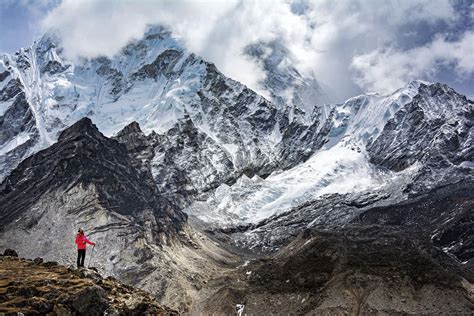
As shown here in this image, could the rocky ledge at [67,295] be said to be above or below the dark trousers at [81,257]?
below

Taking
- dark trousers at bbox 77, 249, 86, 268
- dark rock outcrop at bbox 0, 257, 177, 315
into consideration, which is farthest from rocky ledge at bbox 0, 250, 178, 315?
dark trousers at bbox 77, 249, 86, 268

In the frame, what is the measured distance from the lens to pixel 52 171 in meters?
198

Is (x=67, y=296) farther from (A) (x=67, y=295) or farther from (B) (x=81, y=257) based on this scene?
(B) (x=81, y=257)

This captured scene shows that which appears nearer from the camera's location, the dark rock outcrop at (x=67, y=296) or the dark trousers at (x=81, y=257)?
the dark rock outcrop at (x=67, y=296)

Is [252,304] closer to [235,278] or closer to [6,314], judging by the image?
[235,278]

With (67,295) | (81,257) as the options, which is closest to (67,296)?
(67,295)

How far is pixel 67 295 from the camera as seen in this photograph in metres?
32.7

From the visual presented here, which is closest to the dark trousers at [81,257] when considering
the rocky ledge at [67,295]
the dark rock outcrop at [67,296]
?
the rocky ledge at [67,295]

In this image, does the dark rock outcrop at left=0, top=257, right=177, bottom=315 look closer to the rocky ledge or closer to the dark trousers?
the rocky ledge

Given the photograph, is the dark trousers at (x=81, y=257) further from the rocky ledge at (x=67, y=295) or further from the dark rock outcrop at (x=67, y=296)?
the dark rock outcrop at (x=67, y=296)

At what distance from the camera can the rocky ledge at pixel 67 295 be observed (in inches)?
1249

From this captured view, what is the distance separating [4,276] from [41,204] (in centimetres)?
14703

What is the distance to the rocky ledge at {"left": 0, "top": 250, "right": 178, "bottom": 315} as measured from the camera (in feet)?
104

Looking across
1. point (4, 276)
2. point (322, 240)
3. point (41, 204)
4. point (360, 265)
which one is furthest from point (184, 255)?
point (4, 276)
